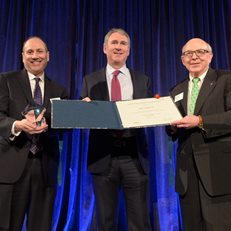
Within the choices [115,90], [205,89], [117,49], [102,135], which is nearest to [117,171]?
[102,135]

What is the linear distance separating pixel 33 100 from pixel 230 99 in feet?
4.19

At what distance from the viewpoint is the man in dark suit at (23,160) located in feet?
6.17

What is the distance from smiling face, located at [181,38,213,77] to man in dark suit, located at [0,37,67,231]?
1035 millimetres

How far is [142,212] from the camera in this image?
6.97 feet

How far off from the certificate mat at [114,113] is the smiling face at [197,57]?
0.31 meters

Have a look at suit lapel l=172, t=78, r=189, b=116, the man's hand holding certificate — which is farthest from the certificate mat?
suit lapel l=172, t=78, r=189, b=116

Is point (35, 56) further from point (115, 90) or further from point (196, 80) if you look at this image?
point (196, 80)

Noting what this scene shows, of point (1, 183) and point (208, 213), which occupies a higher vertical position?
Result: point (1, 183)

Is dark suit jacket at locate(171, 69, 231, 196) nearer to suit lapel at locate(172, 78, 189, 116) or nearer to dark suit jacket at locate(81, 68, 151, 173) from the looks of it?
suit lapel at locate(172, 78, 189, 116)

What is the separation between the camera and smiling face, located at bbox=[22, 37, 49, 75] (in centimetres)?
216

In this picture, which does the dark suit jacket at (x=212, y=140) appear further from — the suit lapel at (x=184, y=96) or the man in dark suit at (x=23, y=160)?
the man in dark suit at (x=23, y=160)

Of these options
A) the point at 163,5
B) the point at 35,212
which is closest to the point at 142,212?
the point at 35,212

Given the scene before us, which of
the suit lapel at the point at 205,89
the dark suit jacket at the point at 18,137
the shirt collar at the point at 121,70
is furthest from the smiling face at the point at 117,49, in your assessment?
the suit lapel at the point at 205,89

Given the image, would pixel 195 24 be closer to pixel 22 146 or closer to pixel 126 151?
pixel 126 151
